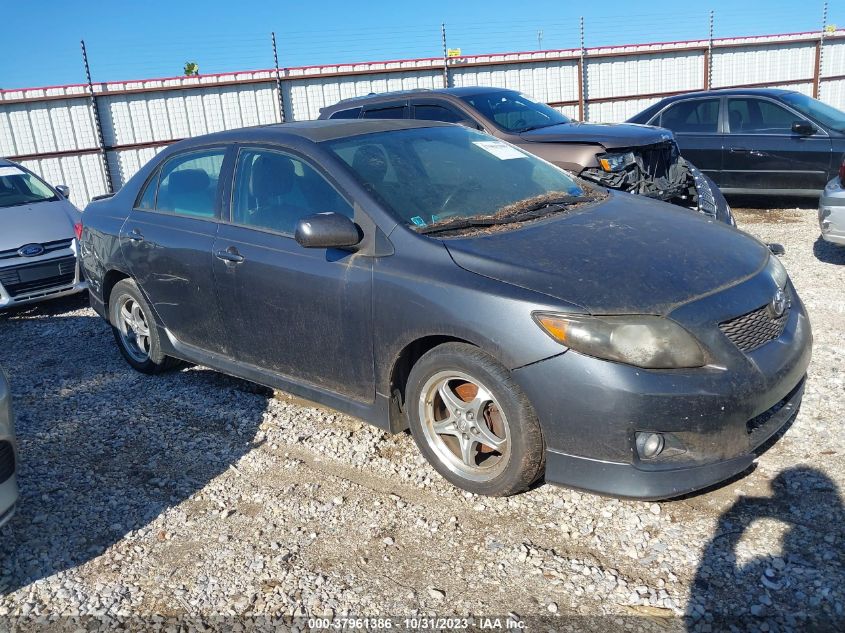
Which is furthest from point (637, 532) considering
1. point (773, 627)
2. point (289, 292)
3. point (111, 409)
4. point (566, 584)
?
point (111, 409)

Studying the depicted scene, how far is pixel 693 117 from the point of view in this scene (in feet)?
32.8

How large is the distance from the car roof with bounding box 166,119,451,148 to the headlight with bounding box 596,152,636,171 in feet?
10.6

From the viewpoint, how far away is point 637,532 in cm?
314

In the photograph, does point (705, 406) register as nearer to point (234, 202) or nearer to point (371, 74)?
point (234, 202)

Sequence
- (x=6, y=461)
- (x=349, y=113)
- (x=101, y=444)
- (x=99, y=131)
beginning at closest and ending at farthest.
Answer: (x=6, y=461)
(x=101, y=444)
(x=349, y=113)
(x=99, y=131)

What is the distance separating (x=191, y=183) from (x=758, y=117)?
7.70 metres

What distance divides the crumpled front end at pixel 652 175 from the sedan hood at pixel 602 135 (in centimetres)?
8

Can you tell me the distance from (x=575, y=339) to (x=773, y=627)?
3.97ft

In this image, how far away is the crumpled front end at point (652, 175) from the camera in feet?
24.1

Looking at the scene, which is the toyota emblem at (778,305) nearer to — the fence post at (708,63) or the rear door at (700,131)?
the rear door at (700,131)

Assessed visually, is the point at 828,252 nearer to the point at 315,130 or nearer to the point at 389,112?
the point at 389,112

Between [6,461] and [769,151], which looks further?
[769,151]

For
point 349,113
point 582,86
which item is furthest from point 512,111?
Answer: point 582,86

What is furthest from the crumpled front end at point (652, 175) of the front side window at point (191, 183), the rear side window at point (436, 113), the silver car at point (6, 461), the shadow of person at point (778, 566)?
the silver car at point (6, 461)
